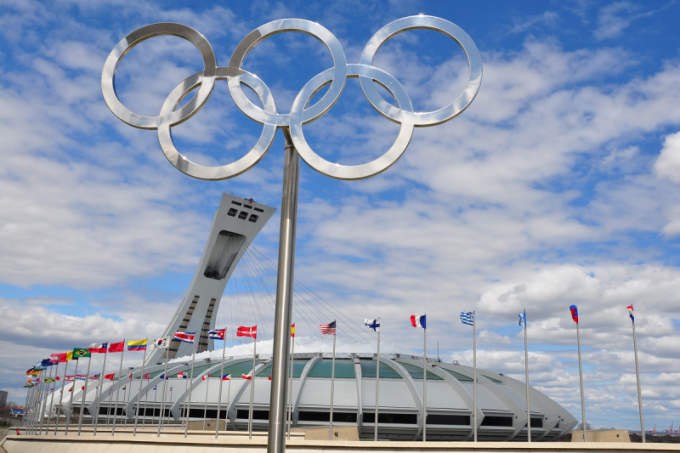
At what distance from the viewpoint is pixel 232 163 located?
11922 mm

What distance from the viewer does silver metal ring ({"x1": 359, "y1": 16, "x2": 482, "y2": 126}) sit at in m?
11.6

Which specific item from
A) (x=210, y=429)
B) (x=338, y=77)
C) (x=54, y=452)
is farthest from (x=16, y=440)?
(x=338, y=77)

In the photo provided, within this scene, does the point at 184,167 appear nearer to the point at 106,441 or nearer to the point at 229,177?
the point at 229,177

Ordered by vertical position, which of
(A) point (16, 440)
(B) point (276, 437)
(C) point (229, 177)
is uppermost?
(C) point (229, 177)

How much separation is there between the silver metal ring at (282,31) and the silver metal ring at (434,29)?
61cm

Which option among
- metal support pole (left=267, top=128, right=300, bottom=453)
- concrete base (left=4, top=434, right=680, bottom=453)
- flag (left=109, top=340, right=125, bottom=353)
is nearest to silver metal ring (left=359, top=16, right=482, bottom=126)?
metal support pole (left=267, top=128, right=300, bottom=453)

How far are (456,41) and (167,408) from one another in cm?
4696

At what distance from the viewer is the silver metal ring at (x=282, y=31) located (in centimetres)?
1174

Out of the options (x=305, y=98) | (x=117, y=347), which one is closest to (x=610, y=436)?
(x=305, y=98)

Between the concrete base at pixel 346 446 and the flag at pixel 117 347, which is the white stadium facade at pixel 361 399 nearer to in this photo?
the flag at pixel 117 347

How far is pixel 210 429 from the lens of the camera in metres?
41.8

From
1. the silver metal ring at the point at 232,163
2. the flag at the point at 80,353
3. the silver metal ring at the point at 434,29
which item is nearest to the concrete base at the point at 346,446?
the flag at the point at 80,353

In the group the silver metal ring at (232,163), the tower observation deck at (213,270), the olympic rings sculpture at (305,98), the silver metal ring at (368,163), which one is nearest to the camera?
the silver metal ring at (368,163)

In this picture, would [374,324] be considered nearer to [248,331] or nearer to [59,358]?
[248,331]
